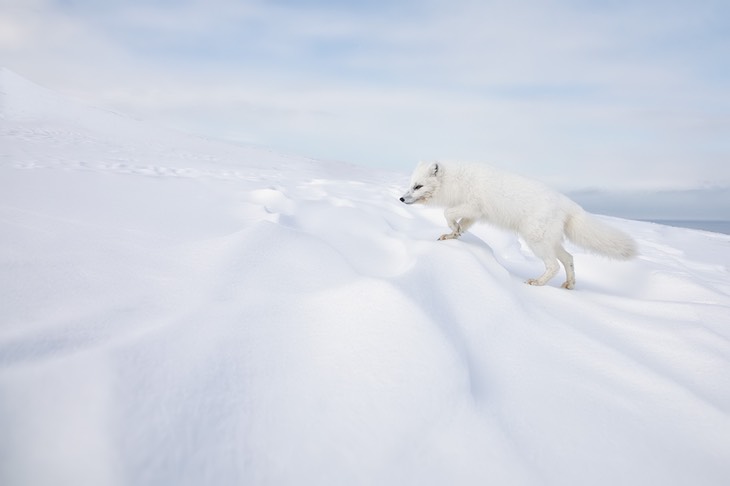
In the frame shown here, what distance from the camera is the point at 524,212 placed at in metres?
3.10

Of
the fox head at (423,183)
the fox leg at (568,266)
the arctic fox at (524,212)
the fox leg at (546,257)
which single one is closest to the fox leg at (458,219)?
the arctic fox at (524,212)

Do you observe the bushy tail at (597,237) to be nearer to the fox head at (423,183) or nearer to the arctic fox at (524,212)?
the arctic fox at (524,212)

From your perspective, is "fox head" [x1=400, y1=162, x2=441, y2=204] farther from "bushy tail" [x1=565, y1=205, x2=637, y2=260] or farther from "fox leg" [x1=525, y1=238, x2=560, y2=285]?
"bushy tail" [x1=565, y1=205, x2=637, y2=260]

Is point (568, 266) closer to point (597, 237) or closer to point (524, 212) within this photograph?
point (597, 237)

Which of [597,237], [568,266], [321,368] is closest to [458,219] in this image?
[568,266]

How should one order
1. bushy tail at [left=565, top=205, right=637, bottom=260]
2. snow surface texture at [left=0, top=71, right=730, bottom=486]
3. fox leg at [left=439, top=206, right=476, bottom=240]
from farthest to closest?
fox leg at [left=439, top=206, right=476, bottom=240]
bushy tail at [left=565, top=205, right=637, bottom=260]
snow surface texture at [left=0, top=71, right=730, bottom=486]

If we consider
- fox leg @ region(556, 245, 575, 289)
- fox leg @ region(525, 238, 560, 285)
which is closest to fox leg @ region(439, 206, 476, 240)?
fox leg @ region(525, 238, 560, 285)

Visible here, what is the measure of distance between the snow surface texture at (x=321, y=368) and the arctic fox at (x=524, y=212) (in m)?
0.41

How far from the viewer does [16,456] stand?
3.26ft

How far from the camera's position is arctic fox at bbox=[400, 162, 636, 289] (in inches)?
119

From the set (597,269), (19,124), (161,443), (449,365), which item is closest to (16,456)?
(161,443)

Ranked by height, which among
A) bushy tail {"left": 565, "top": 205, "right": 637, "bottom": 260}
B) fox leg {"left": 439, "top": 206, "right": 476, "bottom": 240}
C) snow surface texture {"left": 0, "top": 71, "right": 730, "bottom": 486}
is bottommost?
snow surface texture {"left": 0, "top": 71, "right": 730, "bottom": 486}

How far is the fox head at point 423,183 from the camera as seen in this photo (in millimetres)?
3568

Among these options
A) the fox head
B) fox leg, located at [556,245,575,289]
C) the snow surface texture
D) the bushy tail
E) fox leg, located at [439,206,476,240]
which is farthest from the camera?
the fox head
